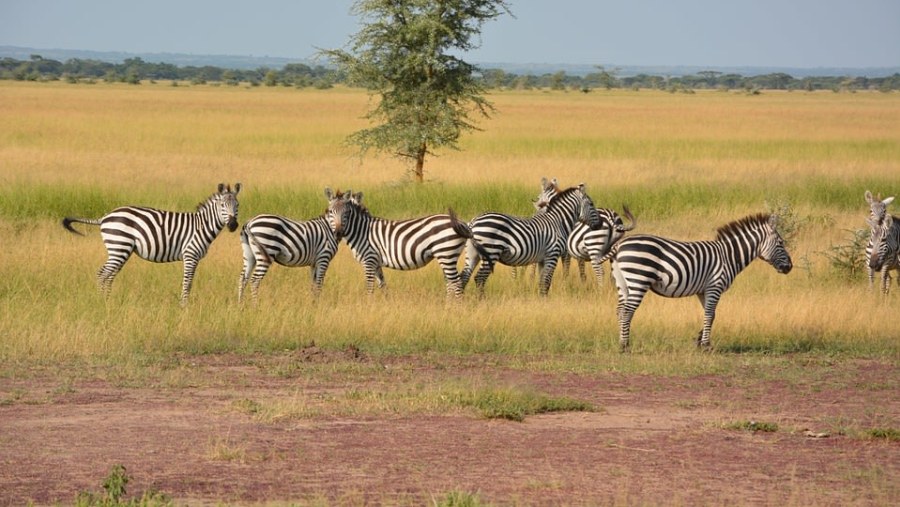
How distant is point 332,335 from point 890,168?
69.7 feet

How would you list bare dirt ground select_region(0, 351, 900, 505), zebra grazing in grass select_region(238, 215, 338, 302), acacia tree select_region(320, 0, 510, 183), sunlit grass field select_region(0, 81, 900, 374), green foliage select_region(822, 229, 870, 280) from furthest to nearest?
acacia tree select_region(320, 0, 510, 183), green foliage select_region(822, 229, 870, 280), zebra grazing in grass select_region(238, 215, 338, 302), sunlit grass field select_region(0, 81, 900, 374), bare dirt ground select_region(0, 351, 900, 505)

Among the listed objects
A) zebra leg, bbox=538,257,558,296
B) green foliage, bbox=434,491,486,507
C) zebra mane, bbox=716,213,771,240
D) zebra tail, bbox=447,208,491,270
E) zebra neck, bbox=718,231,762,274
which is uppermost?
zebra mane, bbox=716,213,771,240

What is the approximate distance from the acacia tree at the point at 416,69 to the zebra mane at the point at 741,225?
12.2 metres

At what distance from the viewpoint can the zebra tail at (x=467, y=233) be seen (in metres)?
13.8

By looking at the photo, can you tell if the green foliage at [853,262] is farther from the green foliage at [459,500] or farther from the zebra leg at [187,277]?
the green foliage at [459,500]

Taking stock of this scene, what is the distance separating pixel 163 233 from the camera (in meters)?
14.0

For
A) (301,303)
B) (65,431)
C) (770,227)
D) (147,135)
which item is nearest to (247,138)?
(147,135)

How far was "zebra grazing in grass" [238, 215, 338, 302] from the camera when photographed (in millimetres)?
13633

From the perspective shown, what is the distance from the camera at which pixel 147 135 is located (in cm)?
3859

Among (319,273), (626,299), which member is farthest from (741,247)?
(319,273)

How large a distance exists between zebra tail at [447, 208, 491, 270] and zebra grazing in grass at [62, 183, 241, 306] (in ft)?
7.90

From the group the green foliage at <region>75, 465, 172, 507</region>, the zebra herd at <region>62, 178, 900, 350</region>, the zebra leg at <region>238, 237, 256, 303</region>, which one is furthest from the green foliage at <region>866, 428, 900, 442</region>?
the zebra leg at <region>238, 237, 256, 303</region>

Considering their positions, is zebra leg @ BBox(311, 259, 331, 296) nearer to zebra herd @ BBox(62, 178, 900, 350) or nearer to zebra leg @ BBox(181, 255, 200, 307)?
zebra herd @ BBox(62, 178, 900, 350)

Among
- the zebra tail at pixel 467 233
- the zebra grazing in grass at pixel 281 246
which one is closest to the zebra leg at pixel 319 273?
the zebra grazing in grass at pixel 281 246
